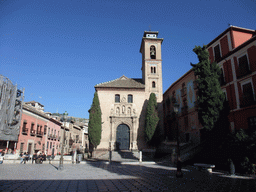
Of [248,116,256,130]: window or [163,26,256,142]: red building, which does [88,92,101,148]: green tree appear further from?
[248,116,256,130]: window

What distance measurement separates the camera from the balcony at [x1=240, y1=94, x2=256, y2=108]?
46.3 feet

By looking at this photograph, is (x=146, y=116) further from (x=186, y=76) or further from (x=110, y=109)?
(x=186, y=76)

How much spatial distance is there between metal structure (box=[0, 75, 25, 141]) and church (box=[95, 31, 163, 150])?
11.2m

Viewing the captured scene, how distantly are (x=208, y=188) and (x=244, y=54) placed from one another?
43.3 feet

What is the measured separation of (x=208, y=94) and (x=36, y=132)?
24158mm

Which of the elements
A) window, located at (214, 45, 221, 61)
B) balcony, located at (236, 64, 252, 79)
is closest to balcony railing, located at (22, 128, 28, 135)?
window, located at (214, 45, 221, 61)

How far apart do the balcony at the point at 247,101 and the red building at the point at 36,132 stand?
25066 millimetres

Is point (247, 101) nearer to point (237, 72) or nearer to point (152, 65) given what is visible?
point (237, 72)

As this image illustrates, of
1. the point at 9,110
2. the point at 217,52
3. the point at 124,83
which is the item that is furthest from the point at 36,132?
the point at 217,52

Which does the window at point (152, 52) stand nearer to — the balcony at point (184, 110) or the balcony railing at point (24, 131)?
the balcony at point (184, 110)

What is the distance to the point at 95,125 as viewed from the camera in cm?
2558

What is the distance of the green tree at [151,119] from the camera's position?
25.4 meters

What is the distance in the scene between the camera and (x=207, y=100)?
14773 millimetres

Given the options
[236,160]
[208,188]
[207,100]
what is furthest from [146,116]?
[208,188]
